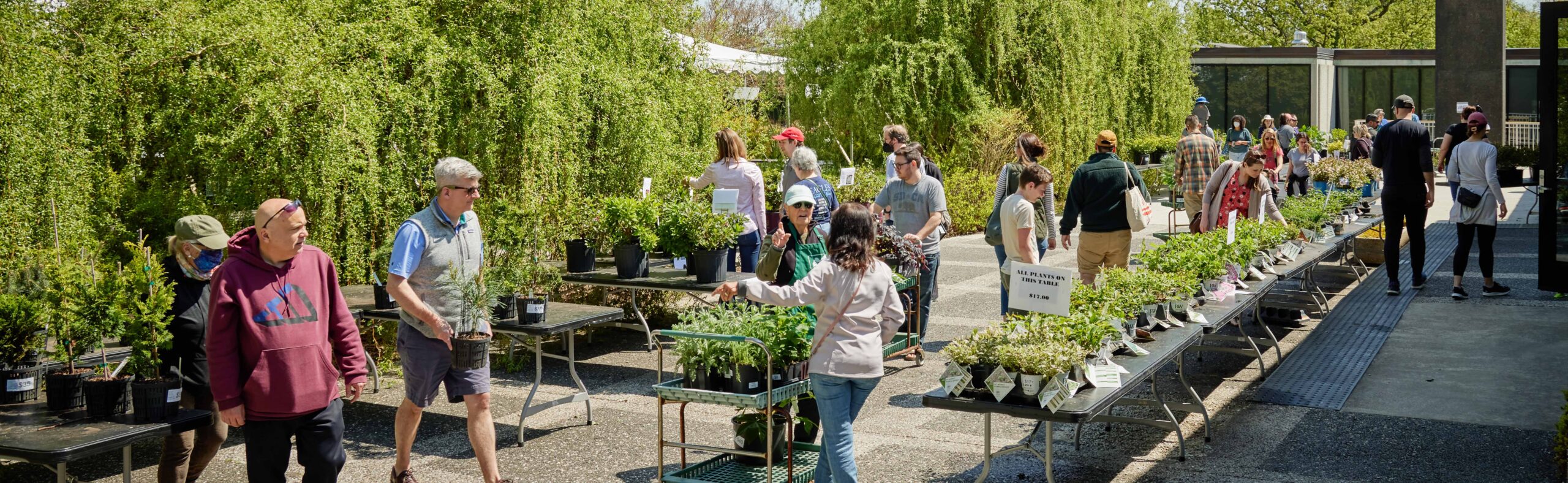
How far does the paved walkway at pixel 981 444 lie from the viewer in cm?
579

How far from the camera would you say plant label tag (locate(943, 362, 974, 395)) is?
16.1ft

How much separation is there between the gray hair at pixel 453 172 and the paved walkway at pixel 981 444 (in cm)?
154

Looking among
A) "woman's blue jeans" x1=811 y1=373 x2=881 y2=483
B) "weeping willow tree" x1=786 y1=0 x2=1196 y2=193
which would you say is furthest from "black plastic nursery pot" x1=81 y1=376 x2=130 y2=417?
"weeping willow tree" x1=786 y1=0 x2=1196 y2=193

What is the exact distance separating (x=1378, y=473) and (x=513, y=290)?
446 centimetres

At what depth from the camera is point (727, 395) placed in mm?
4949

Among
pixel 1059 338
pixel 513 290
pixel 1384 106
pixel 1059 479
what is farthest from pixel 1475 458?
pixel 1384 106

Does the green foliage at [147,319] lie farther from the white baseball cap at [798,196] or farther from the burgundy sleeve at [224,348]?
the white baseball cap at [798,196]

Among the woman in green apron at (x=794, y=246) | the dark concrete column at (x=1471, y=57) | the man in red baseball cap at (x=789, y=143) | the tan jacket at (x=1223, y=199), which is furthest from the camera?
the dark concrete column at (x=1471, y=57)

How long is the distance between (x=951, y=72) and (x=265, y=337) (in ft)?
50.8

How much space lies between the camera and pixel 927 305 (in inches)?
337

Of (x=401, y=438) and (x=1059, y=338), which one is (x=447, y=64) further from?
(x=1059, y=338)

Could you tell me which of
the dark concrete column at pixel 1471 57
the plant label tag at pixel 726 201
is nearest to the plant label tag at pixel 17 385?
the plant label tag at pixel 726 201

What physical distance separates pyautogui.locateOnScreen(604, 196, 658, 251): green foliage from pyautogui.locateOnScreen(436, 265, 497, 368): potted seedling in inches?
114

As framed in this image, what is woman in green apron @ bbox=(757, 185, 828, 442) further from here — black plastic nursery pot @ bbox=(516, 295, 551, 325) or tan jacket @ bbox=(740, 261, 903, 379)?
tan jacket @ bbox=(740, 261, 903, 379)
